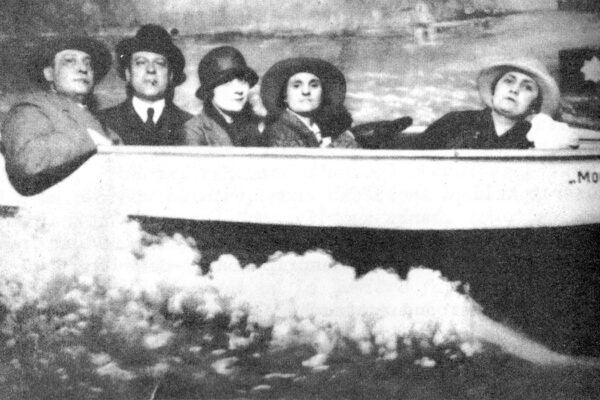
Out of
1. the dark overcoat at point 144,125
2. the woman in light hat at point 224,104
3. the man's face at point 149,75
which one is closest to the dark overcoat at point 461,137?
the woman in light hat at point 224,104

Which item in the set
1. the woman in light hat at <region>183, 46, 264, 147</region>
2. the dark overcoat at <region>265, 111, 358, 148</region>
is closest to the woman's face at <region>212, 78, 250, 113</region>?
the woman in light hat at <region>183, 46, 264, 147</region>

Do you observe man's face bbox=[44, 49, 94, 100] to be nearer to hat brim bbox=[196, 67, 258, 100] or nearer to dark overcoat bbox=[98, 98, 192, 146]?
dark overcoat bbox=[98, 98, 192, 146]

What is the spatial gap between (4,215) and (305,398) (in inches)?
81.8

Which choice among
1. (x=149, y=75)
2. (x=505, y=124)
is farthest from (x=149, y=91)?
(x=505, y=124)

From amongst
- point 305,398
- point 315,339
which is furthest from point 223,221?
point 305,398

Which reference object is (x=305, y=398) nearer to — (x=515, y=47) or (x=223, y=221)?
(x=223, y=221)

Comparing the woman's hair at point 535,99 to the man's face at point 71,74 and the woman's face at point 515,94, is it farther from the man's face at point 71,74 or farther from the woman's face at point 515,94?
the man's face at point 71,74

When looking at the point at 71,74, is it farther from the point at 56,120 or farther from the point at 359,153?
the point at 359,153

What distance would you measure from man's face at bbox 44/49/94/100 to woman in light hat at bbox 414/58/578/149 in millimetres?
1970

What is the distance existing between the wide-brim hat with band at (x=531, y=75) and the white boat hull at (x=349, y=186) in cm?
31

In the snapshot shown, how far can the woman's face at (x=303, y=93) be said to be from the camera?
405cm

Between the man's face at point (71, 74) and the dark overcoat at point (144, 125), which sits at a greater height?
the man's face at point (71, 74)

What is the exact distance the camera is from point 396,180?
13.1ft

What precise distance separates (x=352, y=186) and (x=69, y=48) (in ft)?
6.10
